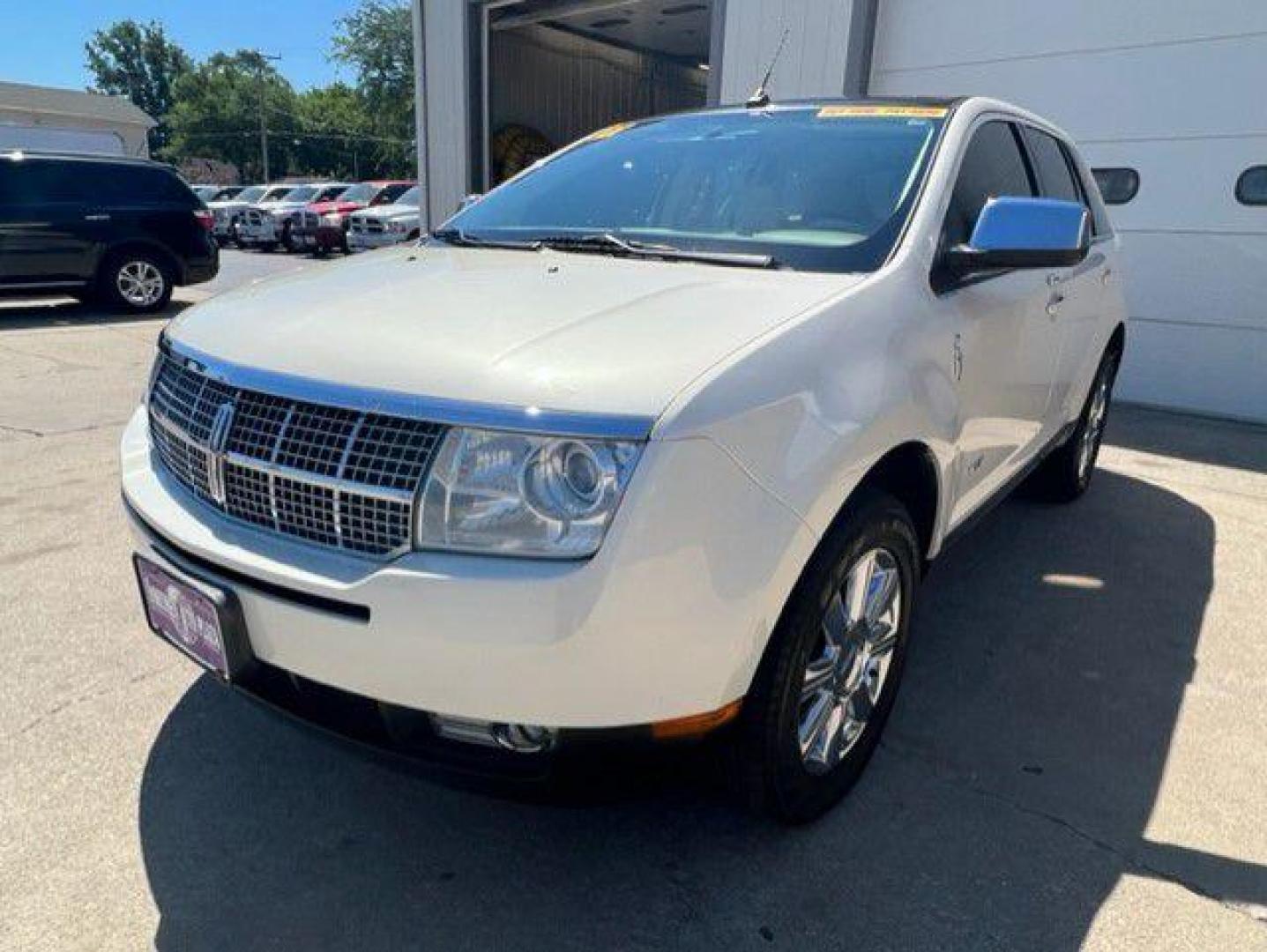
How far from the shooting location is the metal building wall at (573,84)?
A: 15.1m

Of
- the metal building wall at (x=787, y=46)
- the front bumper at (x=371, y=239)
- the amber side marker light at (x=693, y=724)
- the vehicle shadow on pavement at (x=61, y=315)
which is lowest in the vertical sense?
the vehicle shadow on pavement at (x=61, y=315)

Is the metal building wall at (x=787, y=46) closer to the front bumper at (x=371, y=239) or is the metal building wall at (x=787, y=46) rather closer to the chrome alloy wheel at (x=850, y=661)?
the chrome alloy wheel at (x=850, y=661)

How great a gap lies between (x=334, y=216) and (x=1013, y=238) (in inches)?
835

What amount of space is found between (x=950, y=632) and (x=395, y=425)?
2.27 m

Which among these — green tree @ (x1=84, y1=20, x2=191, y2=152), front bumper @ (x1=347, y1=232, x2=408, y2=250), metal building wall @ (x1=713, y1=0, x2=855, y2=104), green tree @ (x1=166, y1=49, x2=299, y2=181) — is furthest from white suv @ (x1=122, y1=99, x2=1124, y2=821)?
green tree @ (x1=84, y1=20, x2=191, y2=152)

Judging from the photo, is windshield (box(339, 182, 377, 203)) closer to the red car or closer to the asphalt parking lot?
the red car

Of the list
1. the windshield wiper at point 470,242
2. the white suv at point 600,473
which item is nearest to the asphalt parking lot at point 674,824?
the white suv at point 600,473

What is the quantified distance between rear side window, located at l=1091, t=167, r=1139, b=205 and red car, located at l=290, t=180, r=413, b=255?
653 inches

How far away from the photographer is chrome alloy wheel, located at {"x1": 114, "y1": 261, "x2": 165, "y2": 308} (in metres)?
10.5

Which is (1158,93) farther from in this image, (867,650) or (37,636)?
(37,636)

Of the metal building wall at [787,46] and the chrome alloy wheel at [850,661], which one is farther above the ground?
the metal building wall at [787,46]

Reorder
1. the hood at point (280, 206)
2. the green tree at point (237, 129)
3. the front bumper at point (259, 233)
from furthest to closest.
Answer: the green tree at point (237, 129) → the front bumper at point (259, 233) → the hood at point (280, 206)

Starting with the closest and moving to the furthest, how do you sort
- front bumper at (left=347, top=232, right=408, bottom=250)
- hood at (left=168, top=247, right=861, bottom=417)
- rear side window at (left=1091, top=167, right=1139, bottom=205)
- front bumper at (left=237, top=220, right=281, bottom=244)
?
hood at (left=168, top=247, right=861, bottom=417), rear side window at (left=1091, top=167, right=1139, bottom=205), front bumper at (left=347, top=232, right=408, bottom=250), front bumper at (left=237, top=220, right=281, bottom=244)

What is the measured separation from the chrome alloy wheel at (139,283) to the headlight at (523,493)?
415 inches
